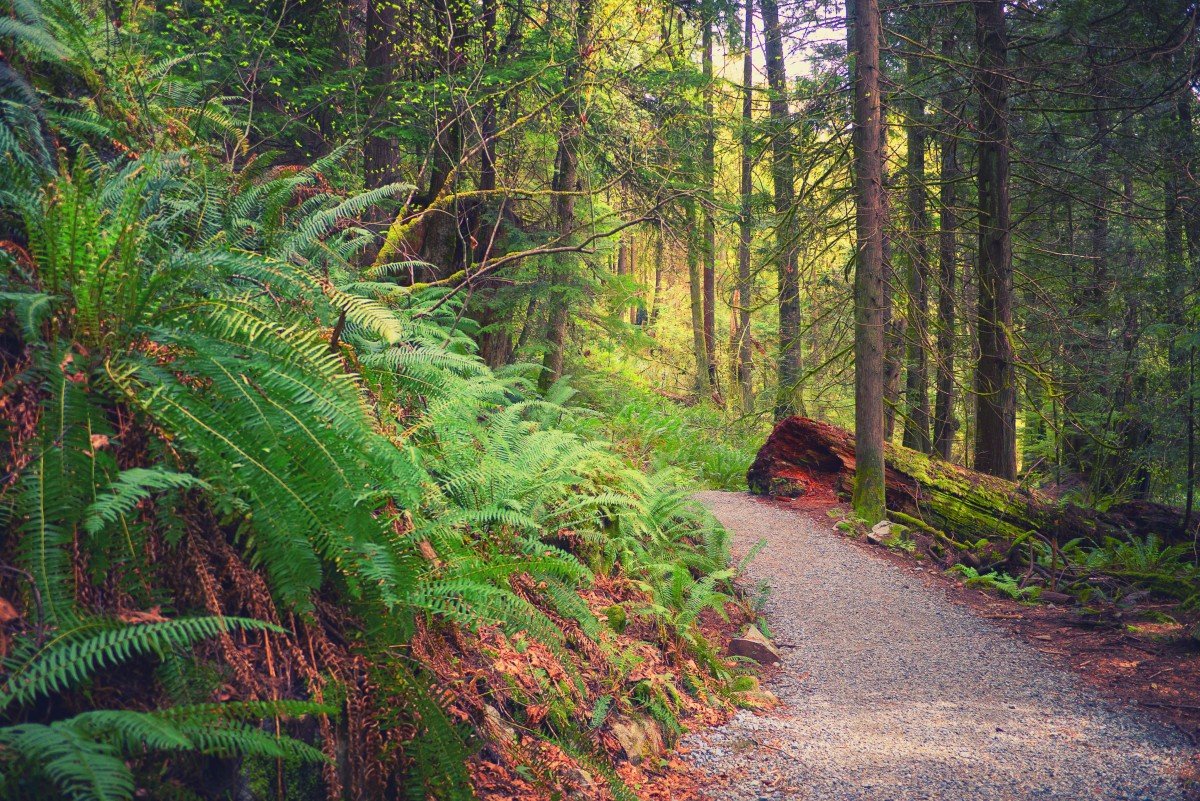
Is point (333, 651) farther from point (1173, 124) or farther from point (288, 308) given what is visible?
point (1173, 124)

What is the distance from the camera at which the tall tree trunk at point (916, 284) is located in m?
9.95

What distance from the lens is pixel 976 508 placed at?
892cm

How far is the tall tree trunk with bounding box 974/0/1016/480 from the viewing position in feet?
31.9

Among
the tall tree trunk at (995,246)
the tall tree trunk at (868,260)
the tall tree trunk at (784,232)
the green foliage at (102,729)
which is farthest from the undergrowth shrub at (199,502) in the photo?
the tall tree trunk at (995,246)

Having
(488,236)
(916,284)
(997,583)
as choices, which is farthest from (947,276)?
(488,236)

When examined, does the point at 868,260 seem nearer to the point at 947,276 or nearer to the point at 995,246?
the point at 995,246

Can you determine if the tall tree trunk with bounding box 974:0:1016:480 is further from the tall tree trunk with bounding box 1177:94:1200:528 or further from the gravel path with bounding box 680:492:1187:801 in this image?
the gravel path with bounding box 680:492:1187:801

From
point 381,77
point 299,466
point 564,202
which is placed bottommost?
point 299,466

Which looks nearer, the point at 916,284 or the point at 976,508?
the point at 976,508

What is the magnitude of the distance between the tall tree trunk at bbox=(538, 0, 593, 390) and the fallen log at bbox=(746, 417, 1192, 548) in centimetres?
414

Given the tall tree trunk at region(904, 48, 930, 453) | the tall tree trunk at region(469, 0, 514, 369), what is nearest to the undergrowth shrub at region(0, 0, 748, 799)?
the tall tree trunk at region(469, 0, 514, 369)

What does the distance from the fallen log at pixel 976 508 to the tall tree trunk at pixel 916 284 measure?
1.48 meters

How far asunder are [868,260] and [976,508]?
3.33 metres

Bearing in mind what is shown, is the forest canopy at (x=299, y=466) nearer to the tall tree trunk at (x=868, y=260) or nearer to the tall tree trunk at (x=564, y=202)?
the tall tree trunk at (x=868, y=260)
